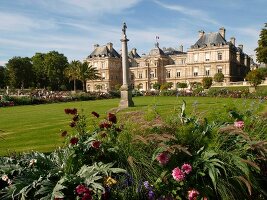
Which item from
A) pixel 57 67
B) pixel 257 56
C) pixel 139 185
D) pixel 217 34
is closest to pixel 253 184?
pixel 139 185

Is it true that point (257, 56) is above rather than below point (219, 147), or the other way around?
above

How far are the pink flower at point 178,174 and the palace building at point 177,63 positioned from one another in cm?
6961

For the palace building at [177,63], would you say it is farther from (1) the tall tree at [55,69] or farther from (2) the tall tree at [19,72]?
(2) the tall tree at [19,72]

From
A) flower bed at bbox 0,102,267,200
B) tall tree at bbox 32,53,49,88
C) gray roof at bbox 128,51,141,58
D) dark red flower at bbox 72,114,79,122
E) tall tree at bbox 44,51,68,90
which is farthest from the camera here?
gray roof at bbox 128,51,141,58

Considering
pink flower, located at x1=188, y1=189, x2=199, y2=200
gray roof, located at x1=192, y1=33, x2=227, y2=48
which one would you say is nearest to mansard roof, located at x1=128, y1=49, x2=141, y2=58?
gray roof, located at x1=192, y1=33, x2=227, y2=48

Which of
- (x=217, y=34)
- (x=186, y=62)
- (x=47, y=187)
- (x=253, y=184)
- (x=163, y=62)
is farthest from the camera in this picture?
(x=163, y=62)

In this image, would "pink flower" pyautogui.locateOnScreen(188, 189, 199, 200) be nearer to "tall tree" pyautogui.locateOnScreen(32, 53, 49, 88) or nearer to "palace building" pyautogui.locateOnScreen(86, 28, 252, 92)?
"palace building" pyautogui.locateOnScreen(86, 28, 252, 92)

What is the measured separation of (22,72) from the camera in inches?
3226

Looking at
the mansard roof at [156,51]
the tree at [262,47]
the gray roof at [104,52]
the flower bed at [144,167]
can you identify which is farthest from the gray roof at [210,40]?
the flower bed at [144,167]

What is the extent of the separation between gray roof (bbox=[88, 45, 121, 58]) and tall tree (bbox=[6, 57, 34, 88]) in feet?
64.9

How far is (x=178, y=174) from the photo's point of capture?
3.94 metres

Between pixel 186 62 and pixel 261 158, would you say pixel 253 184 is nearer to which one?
pixel 261 158

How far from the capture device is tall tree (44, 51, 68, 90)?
8394cm

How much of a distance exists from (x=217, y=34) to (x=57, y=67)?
39.4 m
